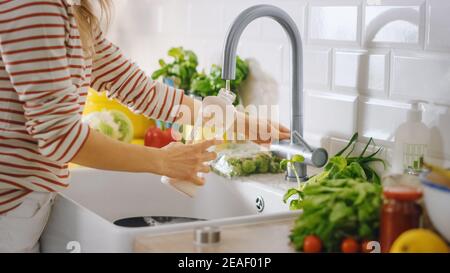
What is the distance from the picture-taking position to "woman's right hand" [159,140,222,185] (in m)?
1.34

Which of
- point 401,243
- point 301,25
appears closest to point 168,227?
point 401,243

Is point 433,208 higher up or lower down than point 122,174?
higher up

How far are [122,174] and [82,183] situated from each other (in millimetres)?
108

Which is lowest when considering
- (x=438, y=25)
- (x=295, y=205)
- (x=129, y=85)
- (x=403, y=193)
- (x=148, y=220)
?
(x=148, y=220)

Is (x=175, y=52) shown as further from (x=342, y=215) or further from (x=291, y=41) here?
(x=342, y=215)

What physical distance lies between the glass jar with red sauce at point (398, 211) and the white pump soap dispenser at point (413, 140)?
440 mm

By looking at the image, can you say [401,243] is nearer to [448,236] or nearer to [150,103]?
[448,236]

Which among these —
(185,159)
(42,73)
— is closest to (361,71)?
(185,159)

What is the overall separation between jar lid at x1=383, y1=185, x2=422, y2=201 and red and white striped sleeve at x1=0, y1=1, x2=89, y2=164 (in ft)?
1.76

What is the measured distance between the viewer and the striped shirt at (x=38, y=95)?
122cm

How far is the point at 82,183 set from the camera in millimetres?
1865

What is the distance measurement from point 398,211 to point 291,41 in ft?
2.53

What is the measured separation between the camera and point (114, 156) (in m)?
1.28

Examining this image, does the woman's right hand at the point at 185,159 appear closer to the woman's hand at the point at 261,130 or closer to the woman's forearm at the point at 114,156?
the woman's forearm at the point at 114,156
